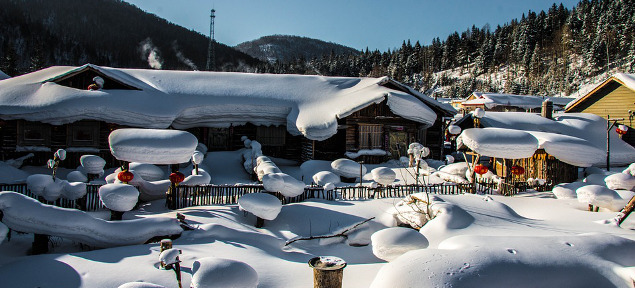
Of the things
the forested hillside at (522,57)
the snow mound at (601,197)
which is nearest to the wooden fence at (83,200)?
the snow mound at (601,197)

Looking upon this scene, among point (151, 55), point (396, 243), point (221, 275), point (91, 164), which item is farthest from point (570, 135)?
point (151, 55)

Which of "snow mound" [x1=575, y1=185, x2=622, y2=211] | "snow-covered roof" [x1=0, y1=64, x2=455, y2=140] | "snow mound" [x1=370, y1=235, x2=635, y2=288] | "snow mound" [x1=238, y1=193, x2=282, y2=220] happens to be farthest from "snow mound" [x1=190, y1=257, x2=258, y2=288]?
"snow-covered roof" [x1=0, y1=64, x2=455, y2=140]

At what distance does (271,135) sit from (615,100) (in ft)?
81.2

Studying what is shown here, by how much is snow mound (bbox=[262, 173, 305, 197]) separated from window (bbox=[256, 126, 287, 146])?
1131cm

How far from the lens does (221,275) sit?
447 centimetres

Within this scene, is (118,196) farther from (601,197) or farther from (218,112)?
(601,197)

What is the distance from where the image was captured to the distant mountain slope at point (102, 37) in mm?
83688

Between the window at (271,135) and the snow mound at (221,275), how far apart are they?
1786cm

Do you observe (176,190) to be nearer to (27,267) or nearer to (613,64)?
(27,267)

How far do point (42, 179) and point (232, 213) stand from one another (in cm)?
560

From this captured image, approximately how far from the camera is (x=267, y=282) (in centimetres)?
592

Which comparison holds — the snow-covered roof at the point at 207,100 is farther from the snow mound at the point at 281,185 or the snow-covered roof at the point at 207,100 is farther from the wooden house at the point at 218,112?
the snow mound at the point at 281,185

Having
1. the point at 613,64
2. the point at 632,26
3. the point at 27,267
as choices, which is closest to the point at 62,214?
the point at 27,267

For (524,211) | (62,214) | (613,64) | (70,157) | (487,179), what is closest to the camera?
(62,214)
